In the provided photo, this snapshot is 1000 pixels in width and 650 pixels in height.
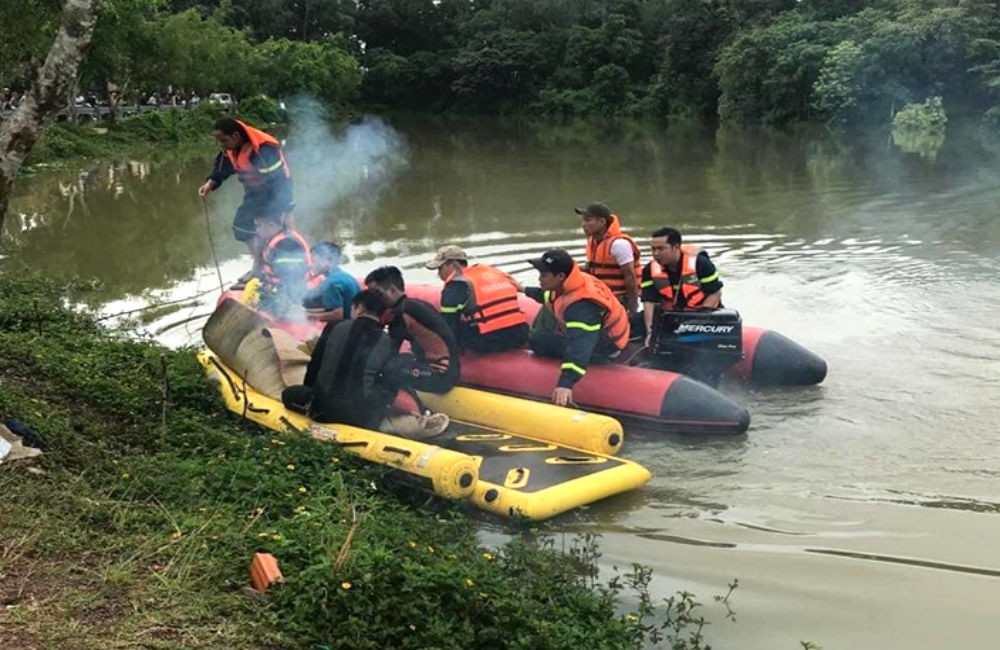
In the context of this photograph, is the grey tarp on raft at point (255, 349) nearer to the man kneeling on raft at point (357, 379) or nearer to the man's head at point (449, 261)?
the man kneeling on raft at point (357, 379)

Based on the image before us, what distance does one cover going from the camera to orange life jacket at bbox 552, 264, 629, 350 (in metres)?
6.82

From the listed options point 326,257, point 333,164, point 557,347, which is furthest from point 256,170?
point 333,164

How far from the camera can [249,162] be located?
329 inches

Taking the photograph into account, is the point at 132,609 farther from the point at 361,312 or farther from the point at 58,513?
the point at 361,312

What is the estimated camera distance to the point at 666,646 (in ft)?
13.3

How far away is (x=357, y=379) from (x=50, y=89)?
231 centimetres

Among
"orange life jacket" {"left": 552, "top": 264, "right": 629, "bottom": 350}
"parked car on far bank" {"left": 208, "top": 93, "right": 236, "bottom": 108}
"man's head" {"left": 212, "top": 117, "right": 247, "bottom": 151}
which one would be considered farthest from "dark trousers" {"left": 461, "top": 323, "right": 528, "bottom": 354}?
"parked car on far bank" {"left": 208, "top": 93, "right": 236, "bottom": 108}

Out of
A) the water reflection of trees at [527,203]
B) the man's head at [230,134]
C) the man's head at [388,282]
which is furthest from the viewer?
the water reflection of trees at [527,203]

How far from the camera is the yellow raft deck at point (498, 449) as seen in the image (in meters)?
5.41

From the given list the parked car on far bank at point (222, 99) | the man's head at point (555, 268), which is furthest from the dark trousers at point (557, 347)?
the parked car on far bank at point (222, 99)

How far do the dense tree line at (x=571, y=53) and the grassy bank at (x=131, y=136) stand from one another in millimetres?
1353

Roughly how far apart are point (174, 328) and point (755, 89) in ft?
140

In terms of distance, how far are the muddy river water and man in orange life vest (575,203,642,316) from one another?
1.22 metres

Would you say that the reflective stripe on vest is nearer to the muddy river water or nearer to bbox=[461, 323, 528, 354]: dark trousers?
bbox=[461, 323, 528, 354]: dark trousers
